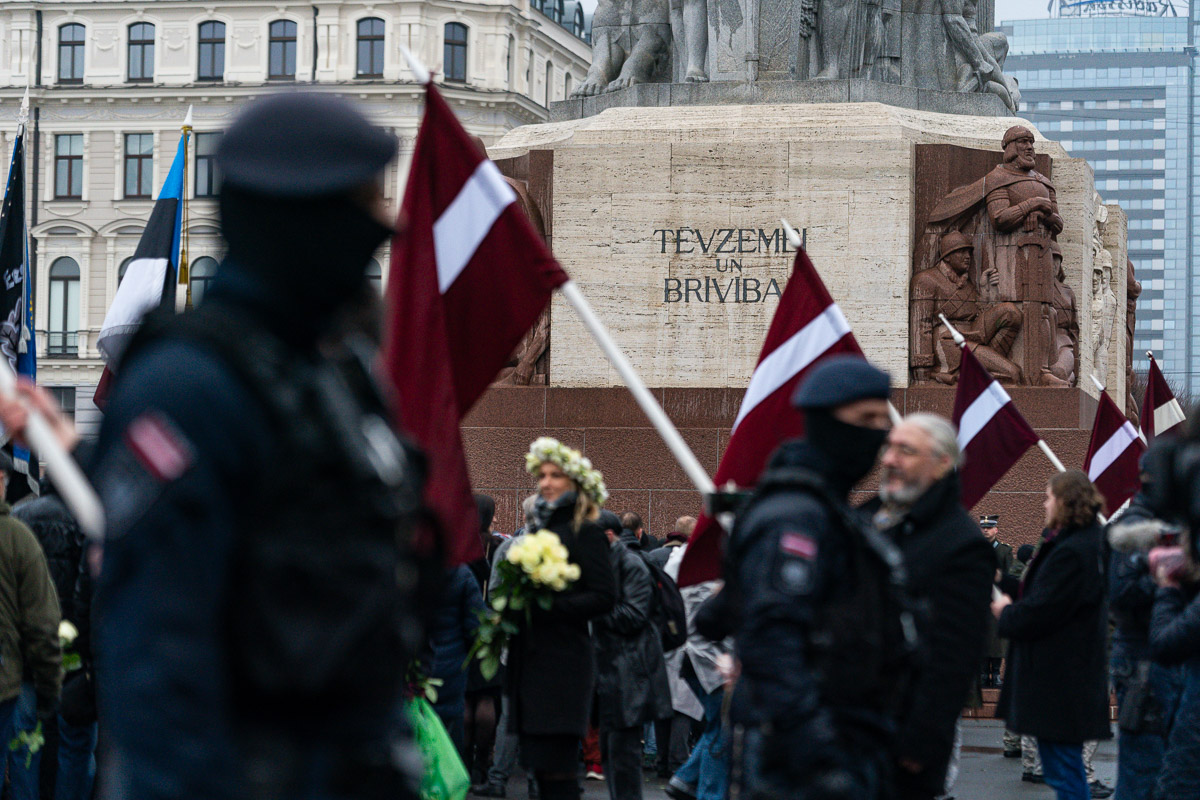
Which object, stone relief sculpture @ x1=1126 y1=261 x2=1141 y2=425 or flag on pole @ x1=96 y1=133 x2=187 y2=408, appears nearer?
flag on pole @ x1=96 y1=133 x2=187 y2=408

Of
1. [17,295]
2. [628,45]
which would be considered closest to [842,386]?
[17,295]

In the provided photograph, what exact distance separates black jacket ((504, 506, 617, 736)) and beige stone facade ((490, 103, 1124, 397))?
23.7 ft

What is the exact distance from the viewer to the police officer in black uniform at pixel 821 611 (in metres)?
4.07

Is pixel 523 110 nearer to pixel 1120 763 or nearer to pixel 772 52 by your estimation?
pixel 772 52

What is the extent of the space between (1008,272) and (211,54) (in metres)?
45.1

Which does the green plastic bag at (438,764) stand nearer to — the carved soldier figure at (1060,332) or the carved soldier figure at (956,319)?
the carved soldier figure at (956,319)

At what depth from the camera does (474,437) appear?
1531 centimetres

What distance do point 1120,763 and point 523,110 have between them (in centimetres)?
4878

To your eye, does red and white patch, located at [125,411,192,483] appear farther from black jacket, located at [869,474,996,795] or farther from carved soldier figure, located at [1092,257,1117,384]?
carved soldier figure, located at [1092,257,1117,384]

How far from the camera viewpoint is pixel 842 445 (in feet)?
14.9

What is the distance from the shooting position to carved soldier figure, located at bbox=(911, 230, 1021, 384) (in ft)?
49.1

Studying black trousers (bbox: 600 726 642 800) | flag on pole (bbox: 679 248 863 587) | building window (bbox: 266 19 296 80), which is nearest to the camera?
flag on pole (bbox: 679 248 863 587)

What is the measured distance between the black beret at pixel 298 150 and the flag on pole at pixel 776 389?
461cm

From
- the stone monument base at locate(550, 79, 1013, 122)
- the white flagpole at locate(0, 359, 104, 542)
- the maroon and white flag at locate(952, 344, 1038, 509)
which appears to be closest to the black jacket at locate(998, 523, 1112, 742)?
the maroon and white flag at locate(952, 344, 1038, 509)
